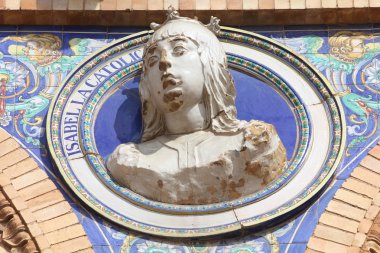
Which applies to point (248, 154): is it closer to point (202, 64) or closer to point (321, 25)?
point (202, 64)

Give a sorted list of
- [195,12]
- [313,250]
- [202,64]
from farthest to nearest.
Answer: [195,12]
[202,64]
[313,250]

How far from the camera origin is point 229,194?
50.5ft

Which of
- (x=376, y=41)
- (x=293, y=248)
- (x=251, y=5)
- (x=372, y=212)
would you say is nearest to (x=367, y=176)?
(x=372, y=212)

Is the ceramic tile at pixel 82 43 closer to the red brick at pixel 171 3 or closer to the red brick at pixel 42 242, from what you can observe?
the red brick at pixel 171 3

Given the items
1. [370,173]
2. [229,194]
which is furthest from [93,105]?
[370,173]

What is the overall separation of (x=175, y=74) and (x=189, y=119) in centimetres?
45

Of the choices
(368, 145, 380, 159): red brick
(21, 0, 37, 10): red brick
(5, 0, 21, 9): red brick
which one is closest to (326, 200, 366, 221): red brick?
(368, 145, 380, 159): red brick

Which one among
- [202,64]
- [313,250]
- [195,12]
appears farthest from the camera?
[195,12]

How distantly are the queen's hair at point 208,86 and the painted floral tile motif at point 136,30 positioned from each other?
92 centimetres

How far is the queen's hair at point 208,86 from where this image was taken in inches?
620

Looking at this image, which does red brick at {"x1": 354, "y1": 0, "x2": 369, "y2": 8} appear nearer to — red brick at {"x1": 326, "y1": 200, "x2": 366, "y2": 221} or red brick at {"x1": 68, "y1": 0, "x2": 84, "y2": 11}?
red brick at {"x1": 326, "y1": 200, "x2": 366, "y2": 221}

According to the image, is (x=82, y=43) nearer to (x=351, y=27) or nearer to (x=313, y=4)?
(x=313, y=4)

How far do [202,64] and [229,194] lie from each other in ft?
4.29

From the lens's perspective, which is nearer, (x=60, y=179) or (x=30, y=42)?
(x=60, y=179)
